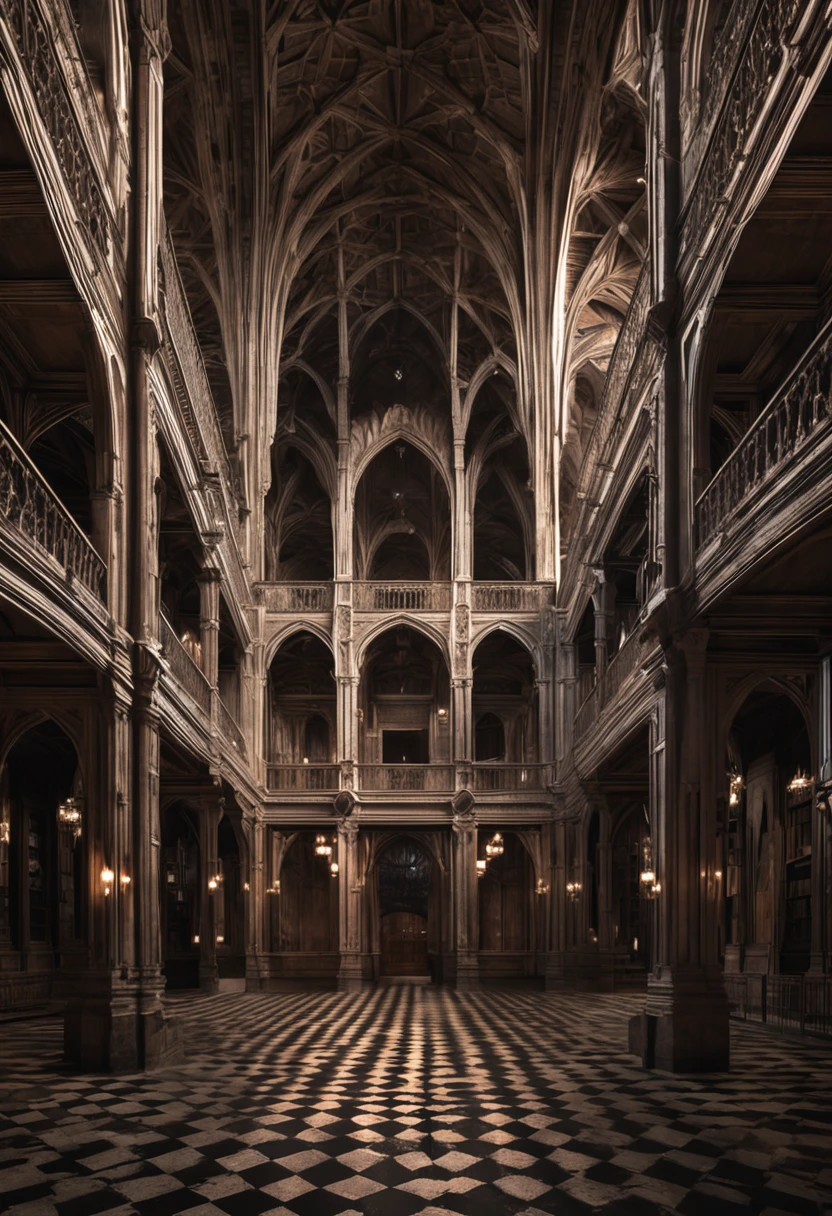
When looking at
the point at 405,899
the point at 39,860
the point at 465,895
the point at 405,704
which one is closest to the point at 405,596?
the point at 405,704

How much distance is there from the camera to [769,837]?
20.0 meters

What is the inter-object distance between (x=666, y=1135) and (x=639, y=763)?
13.9 meters

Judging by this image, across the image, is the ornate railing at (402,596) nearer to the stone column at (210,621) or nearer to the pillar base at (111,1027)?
the stone column at (210,621)

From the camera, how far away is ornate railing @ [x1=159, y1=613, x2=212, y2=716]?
1648 centimetres

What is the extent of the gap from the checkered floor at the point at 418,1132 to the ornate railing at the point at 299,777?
1638 cm

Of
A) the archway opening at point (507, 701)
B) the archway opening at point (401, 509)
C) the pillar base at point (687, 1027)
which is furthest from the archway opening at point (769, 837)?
the archway opening at point (401, 509)

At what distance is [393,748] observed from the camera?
137 feet

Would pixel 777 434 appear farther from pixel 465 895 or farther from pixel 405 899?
pixel 405 899

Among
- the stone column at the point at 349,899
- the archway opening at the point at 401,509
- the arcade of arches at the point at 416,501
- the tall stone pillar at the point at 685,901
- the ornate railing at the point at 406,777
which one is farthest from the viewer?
the archway opening at the point at 401,509

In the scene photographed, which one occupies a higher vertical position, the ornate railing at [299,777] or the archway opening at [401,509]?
the archway opening at [401,509]

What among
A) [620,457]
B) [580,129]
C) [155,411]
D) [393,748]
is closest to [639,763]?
[620,457]

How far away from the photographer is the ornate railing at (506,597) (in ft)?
106

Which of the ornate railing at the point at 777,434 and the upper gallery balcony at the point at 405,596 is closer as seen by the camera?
→ the ornate railing at the point at 777,434

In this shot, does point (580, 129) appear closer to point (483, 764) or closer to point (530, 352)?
point (530, 352)
